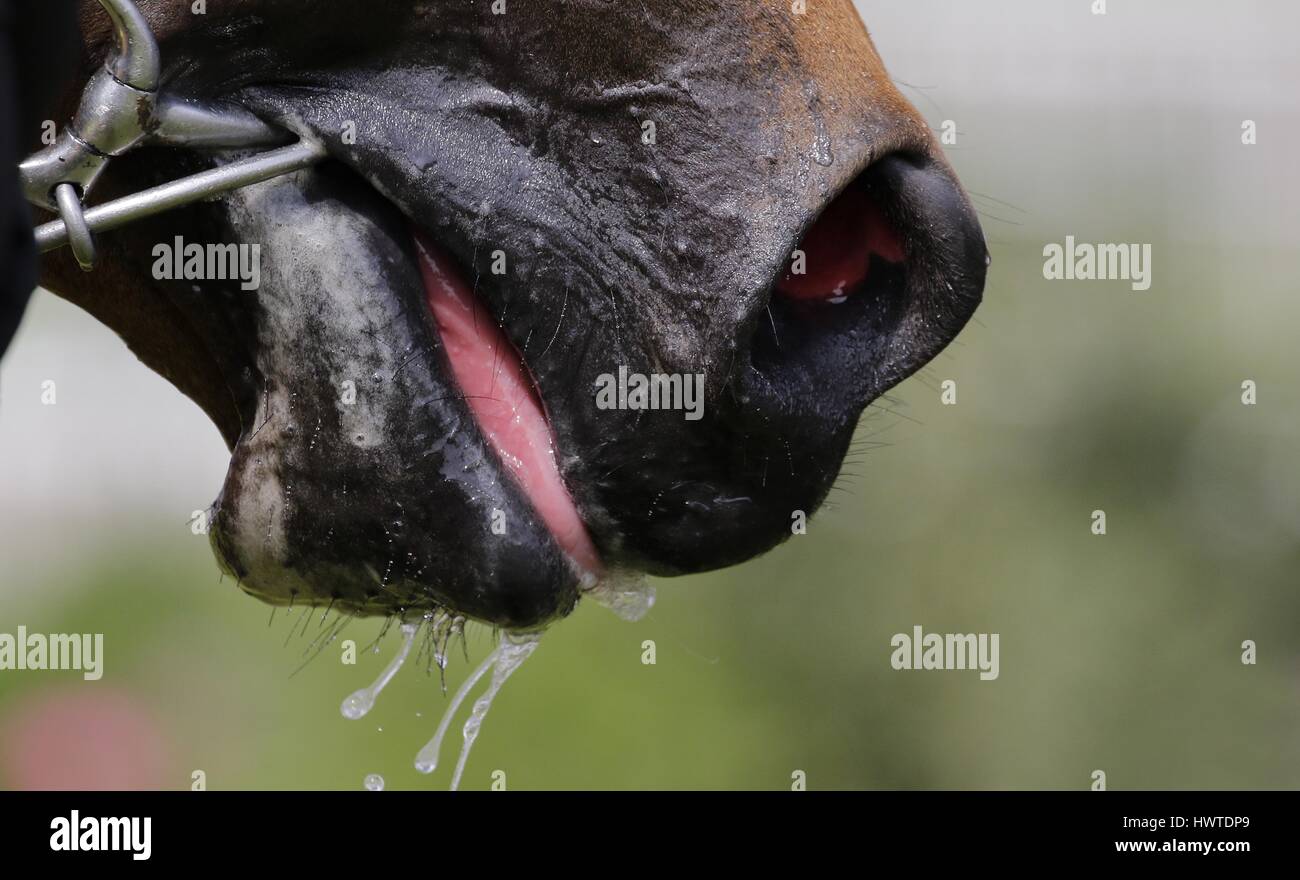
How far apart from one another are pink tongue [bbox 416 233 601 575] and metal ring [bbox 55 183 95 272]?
1.10 ft

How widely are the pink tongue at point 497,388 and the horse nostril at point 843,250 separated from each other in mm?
298

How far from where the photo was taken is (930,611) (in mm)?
6043

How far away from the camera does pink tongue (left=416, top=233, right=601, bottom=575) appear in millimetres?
1577

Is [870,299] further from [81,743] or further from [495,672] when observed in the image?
[81,743]

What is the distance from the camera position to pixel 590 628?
608cm

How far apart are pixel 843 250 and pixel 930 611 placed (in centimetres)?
463

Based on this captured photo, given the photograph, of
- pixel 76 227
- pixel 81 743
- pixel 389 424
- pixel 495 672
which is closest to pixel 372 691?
pixel 495 672

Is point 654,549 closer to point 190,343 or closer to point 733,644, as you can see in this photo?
point 190,343

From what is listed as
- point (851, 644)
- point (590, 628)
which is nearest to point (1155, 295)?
point (851, 644)

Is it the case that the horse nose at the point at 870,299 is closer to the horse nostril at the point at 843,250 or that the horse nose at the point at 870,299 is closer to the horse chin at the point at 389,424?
the horse nostril at the point at 843,250

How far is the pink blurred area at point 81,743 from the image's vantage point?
18.2ft

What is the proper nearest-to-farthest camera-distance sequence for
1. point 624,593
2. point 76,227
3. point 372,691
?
1. point 76,227
2. point 624,593
3. point 372,691

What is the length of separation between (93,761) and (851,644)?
9.78 feet
